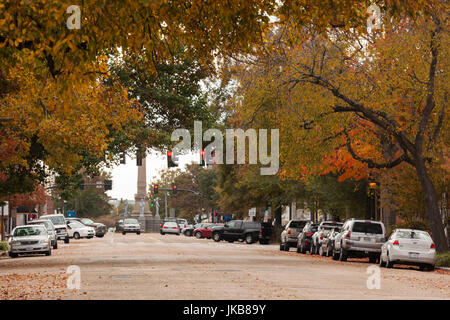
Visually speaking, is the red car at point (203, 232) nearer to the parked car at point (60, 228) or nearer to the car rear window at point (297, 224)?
the parked car at point (60, 228)

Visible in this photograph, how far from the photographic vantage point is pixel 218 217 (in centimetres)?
12331

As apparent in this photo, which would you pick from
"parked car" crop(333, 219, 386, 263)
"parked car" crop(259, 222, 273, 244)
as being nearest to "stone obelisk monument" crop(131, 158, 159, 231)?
"parked car" crop(259, 222, 273, 244)

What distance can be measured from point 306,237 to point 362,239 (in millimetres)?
9731

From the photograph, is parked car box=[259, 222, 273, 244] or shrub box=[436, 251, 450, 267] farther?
parked car box=[259, 222, 273, 244]

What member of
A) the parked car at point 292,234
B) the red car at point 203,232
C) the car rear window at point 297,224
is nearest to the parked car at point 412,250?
the parked car at point 292,234

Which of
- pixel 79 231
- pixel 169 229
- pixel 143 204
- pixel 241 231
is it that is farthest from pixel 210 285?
pixel 143 204

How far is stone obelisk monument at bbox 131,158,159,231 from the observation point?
344 feet

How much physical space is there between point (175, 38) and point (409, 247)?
50.2ft

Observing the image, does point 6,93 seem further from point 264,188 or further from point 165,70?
Result: point 264,188

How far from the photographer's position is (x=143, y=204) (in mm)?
106875

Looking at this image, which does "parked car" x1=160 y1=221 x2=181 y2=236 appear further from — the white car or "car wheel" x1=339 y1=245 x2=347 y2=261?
"car wheel" x1=339 y1=245 x2=347 y2=261

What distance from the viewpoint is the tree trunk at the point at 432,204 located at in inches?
1220

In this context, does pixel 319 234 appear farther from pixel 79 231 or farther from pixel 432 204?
pixel 79 231
